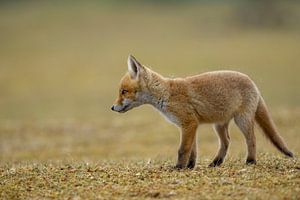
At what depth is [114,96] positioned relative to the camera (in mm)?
39219

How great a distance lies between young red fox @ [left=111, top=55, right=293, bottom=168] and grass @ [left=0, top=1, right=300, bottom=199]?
0.85m

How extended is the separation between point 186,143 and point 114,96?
92.3 ft

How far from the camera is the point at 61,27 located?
71.4m

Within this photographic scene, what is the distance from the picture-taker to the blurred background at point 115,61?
2402 cm

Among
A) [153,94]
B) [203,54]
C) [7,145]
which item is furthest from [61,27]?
[153,94]

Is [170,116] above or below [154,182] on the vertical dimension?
above

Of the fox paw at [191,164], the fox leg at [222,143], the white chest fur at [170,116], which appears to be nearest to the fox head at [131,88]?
the white chest fur at [170,116]

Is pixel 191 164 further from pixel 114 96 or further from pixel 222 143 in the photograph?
pixel 114 96

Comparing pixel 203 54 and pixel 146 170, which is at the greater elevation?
pixel 203 54

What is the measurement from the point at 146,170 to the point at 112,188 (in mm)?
1486

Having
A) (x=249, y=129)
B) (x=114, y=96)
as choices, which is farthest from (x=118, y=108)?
(x=114, y=96)

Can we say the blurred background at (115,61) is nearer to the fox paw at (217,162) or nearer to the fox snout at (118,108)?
the fox paw at (217,162)

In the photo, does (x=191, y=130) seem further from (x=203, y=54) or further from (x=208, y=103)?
(x=203, y=54)

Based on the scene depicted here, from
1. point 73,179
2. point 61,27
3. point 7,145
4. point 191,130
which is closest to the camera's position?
point 73,179
